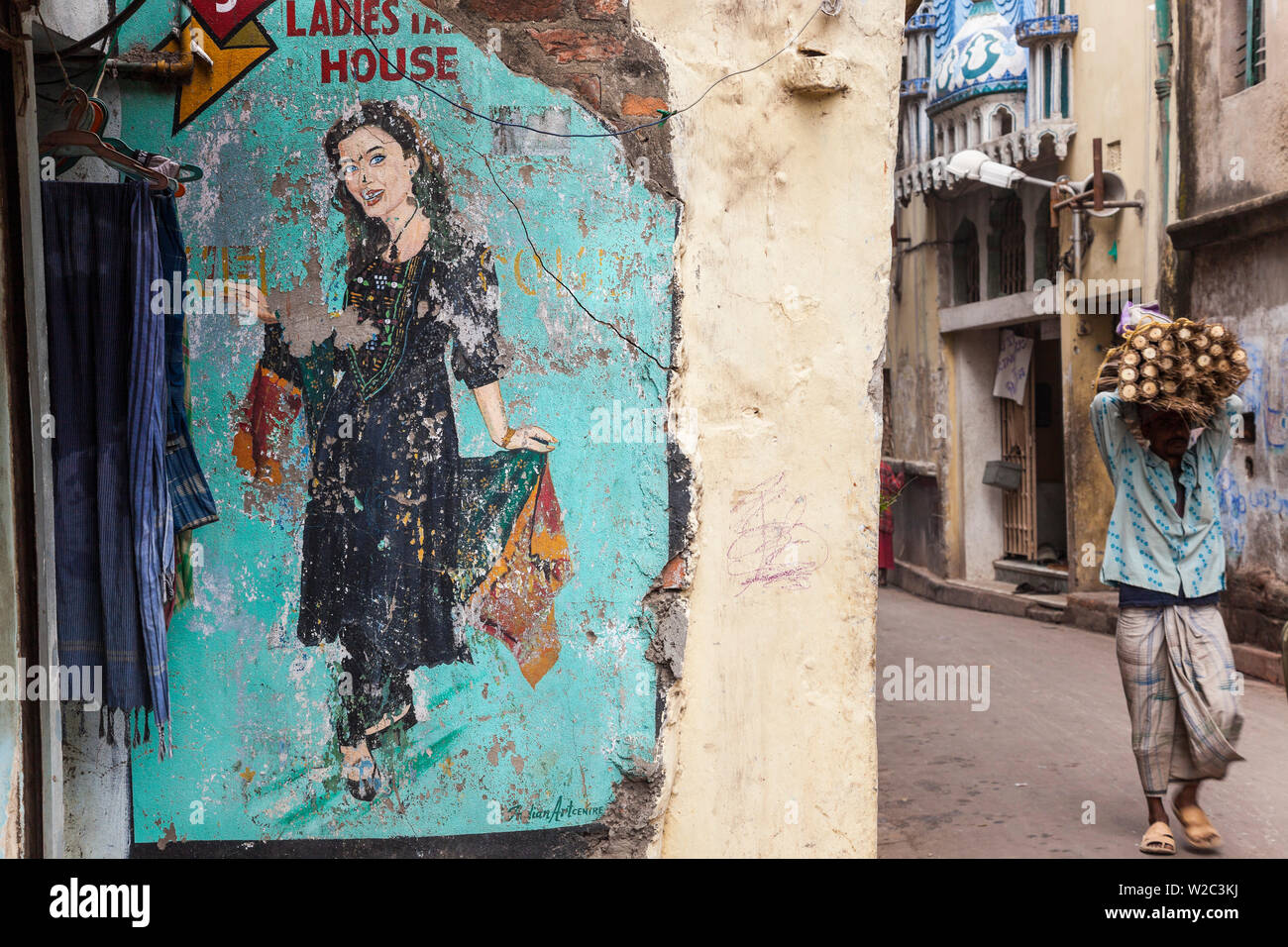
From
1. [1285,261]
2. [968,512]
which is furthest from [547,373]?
[968,512]

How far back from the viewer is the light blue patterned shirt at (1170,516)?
4.54 meters

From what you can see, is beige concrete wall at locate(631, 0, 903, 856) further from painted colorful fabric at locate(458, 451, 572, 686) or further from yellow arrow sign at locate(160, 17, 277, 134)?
yellow arrow sign at locate(160, 17, 277, 134)

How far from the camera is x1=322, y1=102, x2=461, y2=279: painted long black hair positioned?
3.68m

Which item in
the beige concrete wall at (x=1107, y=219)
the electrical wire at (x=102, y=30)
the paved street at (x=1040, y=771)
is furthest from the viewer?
the beige concrete wall at (x=1107, y=219)

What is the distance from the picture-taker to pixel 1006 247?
42.8ft

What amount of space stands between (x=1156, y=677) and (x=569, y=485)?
2536mm

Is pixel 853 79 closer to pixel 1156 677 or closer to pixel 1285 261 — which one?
pixel 1156 677

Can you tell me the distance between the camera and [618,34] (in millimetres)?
3711

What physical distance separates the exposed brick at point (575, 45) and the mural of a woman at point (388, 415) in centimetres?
49

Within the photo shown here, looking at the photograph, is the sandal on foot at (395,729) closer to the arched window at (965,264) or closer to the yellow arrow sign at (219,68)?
the yellow arrow sign at (219,68)

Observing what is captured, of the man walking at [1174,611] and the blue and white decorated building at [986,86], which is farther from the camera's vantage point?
the blue and white decorated building at [986,86]

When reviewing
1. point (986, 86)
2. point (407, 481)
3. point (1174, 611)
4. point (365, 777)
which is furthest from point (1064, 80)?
point (365, 777)
